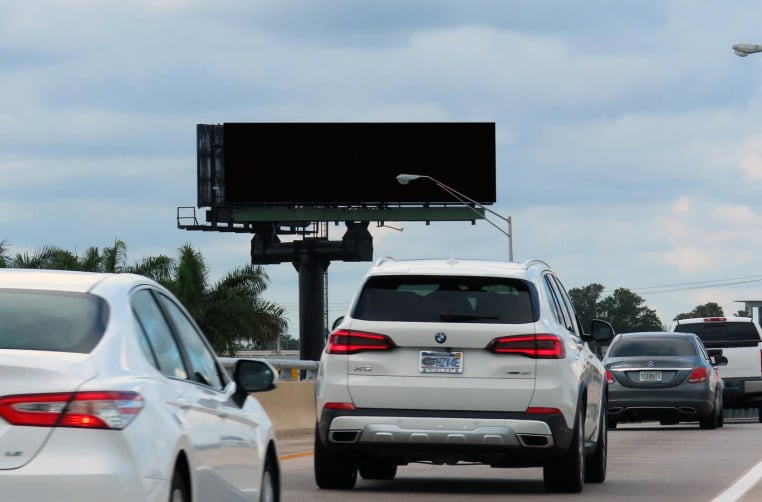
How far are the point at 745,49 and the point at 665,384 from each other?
56.6 feet

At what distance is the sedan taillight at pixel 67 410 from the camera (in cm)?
657

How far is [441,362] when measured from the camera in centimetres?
1362

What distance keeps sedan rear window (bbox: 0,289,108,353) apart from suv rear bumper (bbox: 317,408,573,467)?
6378mm

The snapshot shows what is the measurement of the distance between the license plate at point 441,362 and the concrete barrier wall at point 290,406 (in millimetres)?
10311

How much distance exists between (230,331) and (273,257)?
13555mm

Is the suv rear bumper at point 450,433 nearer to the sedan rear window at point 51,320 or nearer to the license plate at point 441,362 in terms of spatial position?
the license plate at point 441,362

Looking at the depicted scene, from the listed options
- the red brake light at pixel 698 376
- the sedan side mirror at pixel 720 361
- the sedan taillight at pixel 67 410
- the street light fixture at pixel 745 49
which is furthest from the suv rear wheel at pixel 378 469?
the street light fixture at pixel 745 49

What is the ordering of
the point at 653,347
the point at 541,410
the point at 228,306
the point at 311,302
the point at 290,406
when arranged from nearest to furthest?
the point at 541,410 < the point at 290,406 < the point at 653,347 < the point at 228,306 < the point at 311,302

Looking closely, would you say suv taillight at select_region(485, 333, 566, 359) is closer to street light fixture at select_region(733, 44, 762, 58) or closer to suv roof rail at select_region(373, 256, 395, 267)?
suv roof rail at select_region(373, 256, 395, 267)

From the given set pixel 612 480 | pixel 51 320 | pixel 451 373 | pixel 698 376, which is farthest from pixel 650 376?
pixel 51 320

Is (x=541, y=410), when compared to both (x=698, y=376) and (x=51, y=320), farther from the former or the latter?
(x=698, y=376)

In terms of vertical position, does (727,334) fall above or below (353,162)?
below

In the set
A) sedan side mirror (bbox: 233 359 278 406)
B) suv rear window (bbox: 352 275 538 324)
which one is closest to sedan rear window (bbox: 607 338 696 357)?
suv rear window (bbox: 352 275 538 324)

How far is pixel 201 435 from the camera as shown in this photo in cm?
773
